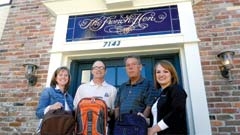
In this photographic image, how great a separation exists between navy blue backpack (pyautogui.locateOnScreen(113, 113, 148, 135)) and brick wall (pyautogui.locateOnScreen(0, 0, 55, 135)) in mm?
1644

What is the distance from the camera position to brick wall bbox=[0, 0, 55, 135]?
3.09m

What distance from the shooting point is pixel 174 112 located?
5.61 ft

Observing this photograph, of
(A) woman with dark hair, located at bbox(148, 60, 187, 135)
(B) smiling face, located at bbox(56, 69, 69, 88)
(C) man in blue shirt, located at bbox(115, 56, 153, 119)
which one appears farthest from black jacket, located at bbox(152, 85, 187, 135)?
(B) smiling face, located at bbox(56, 69, 69, 88)

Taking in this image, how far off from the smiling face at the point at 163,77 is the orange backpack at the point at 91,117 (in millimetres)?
528

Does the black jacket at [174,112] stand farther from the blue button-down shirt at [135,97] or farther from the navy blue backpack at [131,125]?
the blue button-down shirt at [135,97]

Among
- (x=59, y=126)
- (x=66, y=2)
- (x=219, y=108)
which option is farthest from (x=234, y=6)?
(x=59, y=126)

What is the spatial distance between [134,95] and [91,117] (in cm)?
48

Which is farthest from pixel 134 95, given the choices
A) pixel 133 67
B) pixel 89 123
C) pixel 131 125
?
pixel 89 123

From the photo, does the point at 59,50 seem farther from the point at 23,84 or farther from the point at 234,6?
the point at 234,6

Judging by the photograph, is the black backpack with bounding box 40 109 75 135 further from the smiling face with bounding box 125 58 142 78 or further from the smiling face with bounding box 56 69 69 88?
the smiling face with bounding box 125 58 142 78

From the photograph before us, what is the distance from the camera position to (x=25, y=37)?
3584mm

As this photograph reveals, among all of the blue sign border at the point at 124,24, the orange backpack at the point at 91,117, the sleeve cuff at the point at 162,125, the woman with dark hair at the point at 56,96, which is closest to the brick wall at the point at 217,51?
the blue sign border at the point at 124,24

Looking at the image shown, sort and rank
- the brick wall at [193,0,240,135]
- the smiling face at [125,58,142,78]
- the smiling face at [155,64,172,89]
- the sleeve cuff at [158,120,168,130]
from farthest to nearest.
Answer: the brick wall at [193,0,240,135], the smiling face at [125,58,142,78], the smiling face at [155,64,172,89], the sleeve cuff at [158,120,168,130]

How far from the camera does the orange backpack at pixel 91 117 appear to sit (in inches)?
70.2
